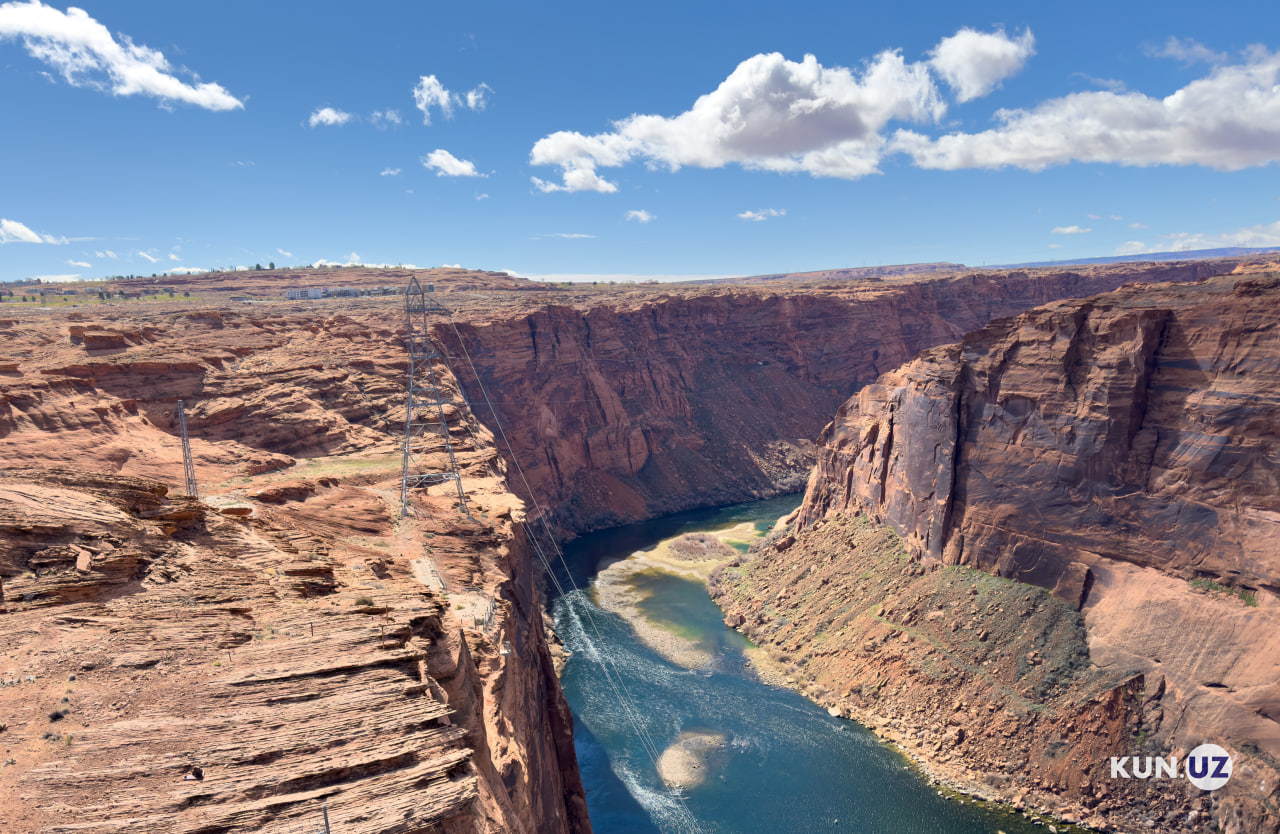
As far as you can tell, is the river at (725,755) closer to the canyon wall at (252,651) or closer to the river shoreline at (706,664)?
the river shoreline at (706,664)

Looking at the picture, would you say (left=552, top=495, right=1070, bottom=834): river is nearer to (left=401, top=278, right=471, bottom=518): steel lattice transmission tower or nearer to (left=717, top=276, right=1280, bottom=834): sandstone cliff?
(left=717, top=276, right=1280, bottom=834): sandstone cliff

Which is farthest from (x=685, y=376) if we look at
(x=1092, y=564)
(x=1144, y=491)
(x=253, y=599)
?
(x=253, y=599)

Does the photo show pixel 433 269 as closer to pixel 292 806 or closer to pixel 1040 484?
pixel 1040 484

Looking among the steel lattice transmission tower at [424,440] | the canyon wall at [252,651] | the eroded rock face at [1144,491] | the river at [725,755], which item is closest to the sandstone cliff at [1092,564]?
the eroded rock face at [1144,491]

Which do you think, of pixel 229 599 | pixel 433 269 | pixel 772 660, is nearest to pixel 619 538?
pixel 772 660

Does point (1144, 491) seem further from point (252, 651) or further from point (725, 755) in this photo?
point (252, 651)
